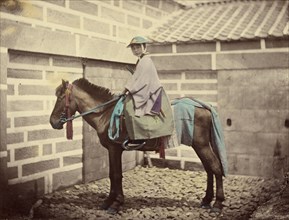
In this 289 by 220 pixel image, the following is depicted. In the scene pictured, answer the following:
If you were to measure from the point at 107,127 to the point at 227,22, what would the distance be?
438 cm

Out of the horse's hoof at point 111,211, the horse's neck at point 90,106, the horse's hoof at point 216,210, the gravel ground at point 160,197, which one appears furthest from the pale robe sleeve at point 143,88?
the horse's hoof at point 216,210

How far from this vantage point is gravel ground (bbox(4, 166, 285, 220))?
5723 mm

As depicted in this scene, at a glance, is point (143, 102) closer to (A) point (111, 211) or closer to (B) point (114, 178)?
(B) point (114, 178)

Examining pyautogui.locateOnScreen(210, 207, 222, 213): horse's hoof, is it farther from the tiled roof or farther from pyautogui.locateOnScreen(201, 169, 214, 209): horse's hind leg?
the tiled roof

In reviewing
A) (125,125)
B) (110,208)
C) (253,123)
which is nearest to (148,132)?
(125,125)

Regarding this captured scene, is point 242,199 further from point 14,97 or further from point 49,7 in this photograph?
point 49,7

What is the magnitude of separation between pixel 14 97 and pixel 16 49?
2.16ft

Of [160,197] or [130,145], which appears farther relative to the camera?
[160,197]

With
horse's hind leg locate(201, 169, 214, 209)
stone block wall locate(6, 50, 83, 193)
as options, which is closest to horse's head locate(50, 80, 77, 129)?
stone block wall locate(6, 50, 83, 193)

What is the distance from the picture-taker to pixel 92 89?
600cm

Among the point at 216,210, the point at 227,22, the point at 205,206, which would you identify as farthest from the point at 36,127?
the point at 227,22

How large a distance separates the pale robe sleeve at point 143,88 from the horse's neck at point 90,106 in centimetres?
63

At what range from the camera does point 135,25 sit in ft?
27.9

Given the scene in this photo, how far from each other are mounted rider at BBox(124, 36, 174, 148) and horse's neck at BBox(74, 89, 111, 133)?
54cm
